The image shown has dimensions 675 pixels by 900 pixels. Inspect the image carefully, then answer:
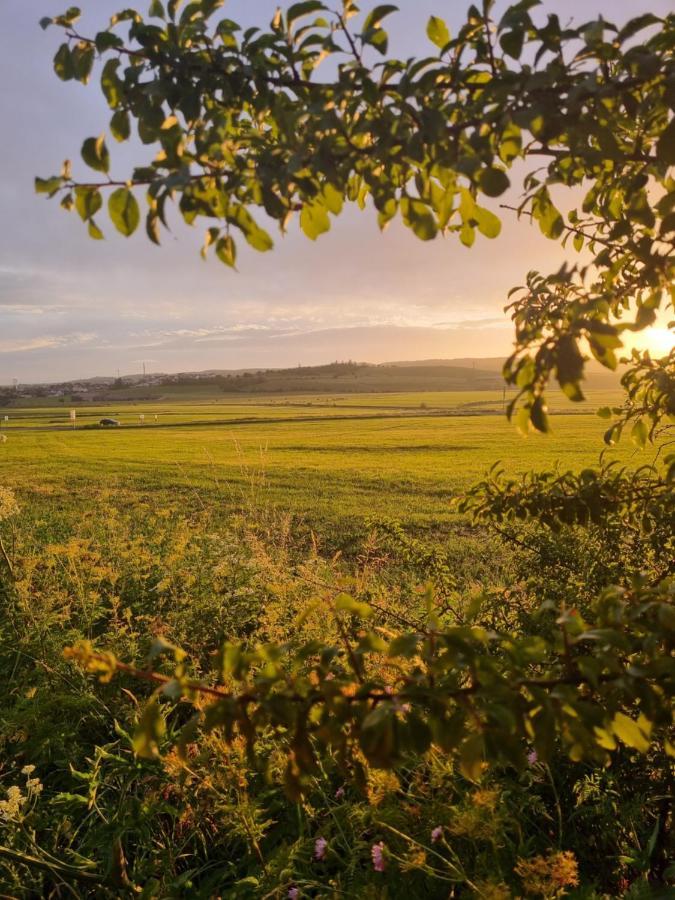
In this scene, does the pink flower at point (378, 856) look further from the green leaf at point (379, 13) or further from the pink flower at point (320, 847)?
the green leaf at point (379, 13)

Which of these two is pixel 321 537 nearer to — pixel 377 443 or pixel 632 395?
pixel 632 395

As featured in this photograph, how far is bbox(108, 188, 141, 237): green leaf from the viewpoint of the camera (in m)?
1.46

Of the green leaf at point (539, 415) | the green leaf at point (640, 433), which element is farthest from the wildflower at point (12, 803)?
the green leaf at point (640, 433)

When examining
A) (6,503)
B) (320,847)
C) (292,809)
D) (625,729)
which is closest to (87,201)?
(625,729)

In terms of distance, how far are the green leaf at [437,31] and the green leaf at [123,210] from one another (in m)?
1.05

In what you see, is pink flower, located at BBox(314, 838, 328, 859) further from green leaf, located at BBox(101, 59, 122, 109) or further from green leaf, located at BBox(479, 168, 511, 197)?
green leaf, located at BBox(101, 59, 122, 109)

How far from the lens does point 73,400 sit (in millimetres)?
139125

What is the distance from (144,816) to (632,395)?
3.45 m

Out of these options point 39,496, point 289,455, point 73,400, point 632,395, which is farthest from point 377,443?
point 73,400

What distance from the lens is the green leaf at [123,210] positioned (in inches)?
57.3

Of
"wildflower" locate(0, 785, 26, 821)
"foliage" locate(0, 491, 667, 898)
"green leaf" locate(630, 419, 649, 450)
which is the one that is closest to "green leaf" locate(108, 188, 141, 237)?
"foliage" locate(0, 491, 667, 898)

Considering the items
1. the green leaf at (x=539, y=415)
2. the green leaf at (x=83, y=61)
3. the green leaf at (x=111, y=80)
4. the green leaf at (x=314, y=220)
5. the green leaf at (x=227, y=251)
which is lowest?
the green leaf at (x=539, y=415)

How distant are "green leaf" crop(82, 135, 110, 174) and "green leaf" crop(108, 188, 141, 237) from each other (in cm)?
7

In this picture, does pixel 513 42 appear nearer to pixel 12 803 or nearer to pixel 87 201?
pixel 87 201
